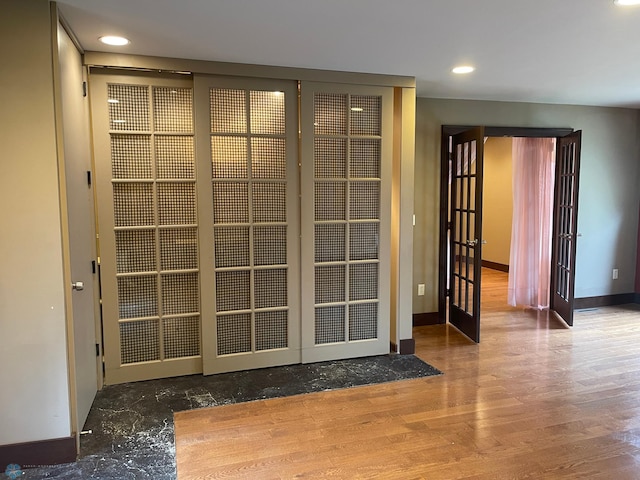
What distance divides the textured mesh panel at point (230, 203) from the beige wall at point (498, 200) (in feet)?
18.6

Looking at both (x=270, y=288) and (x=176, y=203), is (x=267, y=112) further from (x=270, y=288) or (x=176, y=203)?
(x=270, y=288)

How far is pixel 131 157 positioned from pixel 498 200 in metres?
6.66

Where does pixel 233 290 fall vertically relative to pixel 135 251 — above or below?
below

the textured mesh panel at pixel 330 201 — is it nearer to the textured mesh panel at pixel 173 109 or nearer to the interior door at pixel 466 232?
the textured mesh panel at pixel 173 109

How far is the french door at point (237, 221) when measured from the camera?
3.25 meters

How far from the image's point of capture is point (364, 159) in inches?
148

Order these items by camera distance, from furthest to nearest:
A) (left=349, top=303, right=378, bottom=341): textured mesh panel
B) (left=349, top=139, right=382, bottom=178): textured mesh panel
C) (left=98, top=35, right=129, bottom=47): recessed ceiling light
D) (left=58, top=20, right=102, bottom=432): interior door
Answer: (left=349, top=303, right=378, bottom=341): textured mesh panel
(left=349, top=139, right=382, bottom=178): textured mesh panel
(left=98, top=35, right=129, bottom=47): recessed ceiling light
(left=58, top=20, right=102, bottom=432): interior door

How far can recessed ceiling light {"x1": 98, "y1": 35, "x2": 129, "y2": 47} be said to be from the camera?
273 cm

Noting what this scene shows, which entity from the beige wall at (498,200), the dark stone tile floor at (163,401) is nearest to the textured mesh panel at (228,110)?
the dark stone tile floor at (163,401)

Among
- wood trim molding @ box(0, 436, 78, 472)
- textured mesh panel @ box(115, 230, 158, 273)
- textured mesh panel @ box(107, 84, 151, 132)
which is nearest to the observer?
wood trim molding @ box(0, 436, 78, 472)

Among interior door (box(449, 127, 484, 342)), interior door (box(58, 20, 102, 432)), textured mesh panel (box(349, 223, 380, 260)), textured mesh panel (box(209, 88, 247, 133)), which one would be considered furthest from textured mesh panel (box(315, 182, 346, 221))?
interior door (box(58, 20, 102, 432))

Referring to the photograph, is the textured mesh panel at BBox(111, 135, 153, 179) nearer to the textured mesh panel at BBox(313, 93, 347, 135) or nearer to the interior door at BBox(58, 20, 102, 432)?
the interior door at BBox(58, 20, 102, 432)

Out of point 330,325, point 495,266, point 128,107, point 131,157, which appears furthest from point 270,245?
point 495,266

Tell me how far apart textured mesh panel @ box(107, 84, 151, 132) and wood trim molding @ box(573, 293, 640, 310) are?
5.01 meters
